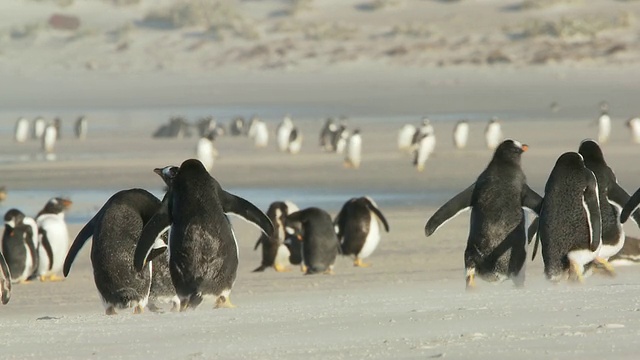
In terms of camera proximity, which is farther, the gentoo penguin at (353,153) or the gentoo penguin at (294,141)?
the gentoo penguin at (294,141)

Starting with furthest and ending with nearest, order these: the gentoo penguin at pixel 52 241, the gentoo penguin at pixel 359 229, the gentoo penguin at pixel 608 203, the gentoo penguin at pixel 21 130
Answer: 1. the gentoo penguin at pixel 21 130
2. the gentoo penguin at pixel 359 229
3. the gentoo penguin at pixel 52 241
4. the gentoo penguin at pixel 608 203

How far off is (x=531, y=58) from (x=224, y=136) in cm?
1596

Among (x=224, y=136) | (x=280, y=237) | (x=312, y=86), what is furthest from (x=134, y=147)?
(x=312, y=86)

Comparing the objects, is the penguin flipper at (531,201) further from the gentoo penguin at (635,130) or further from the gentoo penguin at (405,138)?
the gentoo penguin at (635,130)

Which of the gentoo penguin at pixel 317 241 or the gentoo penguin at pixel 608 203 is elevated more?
the gentoo penguin at pixel 608 203

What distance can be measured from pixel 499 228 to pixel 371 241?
3876 mm

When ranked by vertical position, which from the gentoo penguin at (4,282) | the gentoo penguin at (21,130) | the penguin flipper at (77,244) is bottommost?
the gentoo penguin at (21,130)

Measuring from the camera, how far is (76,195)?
1819 cm

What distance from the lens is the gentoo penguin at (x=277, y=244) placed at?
39.6 ft

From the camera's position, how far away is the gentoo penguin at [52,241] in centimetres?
1220

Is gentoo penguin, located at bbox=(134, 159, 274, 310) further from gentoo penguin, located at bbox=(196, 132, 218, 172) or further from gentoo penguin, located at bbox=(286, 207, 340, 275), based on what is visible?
gentoo penguin, located at bbox=(196, 132, 218, 172)

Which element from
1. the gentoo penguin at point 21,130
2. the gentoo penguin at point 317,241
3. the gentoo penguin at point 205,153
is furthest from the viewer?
the gentoo penguin at point 21,130

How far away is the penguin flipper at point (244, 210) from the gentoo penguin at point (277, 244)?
11.1 ft

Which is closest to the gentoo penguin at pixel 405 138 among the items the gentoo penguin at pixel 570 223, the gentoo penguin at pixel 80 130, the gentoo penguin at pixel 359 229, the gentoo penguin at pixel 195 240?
the gentoo penguin at pixel 80 130
